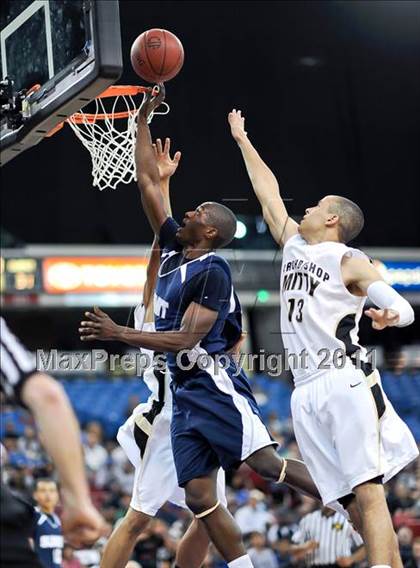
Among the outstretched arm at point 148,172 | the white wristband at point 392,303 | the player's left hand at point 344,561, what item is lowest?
the player's left hand at point 344,561

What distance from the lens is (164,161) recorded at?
21.7ft

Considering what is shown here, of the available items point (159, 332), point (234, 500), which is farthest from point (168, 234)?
point (234, 500)

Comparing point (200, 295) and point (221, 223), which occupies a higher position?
point (221, 223)

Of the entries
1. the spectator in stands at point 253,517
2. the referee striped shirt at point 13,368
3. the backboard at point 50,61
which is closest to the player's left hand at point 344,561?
the spectator in stands at point 253,517

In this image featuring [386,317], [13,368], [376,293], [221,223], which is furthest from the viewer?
[221,223]

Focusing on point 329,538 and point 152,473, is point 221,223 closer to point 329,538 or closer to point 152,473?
point 152,473

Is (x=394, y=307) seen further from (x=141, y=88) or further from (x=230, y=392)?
(x=141, y=88)

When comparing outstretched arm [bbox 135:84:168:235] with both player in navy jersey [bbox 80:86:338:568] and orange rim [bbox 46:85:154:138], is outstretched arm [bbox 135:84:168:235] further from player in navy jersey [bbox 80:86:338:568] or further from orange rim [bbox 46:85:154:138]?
→ orange rim [bbox 46:85:154:138]

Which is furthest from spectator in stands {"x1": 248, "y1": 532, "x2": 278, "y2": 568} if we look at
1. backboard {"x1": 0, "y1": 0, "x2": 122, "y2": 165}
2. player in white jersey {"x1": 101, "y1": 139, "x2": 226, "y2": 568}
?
backboard {"x1": 0, "y1": 0, "x2": 122, "y2": 165}

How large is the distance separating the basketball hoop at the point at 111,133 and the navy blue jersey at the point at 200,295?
67 cm

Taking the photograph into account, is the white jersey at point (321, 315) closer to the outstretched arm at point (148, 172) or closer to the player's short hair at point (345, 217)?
the player's short hair at point (345, 217)

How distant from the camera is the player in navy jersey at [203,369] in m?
5.71

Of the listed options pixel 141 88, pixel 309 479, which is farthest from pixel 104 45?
pixel 309 479

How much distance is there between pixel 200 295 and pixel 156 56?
4.48 feet
